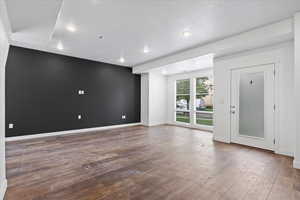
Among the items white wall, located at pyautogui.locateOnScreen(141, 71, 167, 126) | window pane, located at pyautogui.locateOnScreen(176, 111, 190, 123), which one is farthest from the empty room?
white wall, located at pyautogui.locateOnScreen(141, 71, 167, 126)

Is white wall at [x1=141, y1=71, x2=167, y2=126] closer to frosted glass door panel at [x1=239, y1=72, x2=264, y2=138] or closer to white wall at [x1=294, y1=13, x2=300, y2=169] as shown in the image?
frosted glass door panel at [x1=239, y1=72, x2=264, y2=138]

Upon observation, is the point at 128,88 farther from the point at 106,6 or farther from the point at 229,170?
the point at 229,170

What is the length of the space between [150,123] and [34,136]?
4.60 metres

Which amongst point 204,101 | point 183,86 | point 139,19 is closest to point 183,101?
point 183,86

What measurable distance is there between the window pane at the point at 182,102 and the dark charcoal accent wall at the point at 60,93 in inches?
98.3

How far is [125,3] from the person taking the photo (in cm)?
244

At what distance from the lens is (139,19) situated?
2.94 m

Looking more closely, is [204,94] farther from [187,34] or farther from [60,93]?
[60,93]

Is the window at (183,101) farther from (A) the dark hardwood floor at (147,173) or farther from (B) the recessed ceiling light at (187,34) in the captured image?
(B) the recessed ceiling light at (187,34)

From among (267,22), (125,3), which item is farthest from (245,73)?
(125,3)

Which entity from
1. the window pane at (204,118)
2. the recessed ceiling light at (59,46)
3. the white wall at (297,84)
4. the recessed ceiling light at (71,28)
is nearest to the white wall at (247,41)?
the white wall at (297,84)

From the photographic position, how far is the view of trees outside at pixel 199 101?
6.22 metres

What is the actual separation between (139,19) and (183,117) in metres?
5.33

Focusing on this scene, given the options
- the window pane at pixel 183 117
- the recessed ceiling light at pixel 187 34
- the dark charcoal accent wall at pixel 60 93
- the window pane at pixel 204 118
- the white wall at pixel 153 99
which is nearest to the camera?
the recessed ceiling light at pixel 187 34
